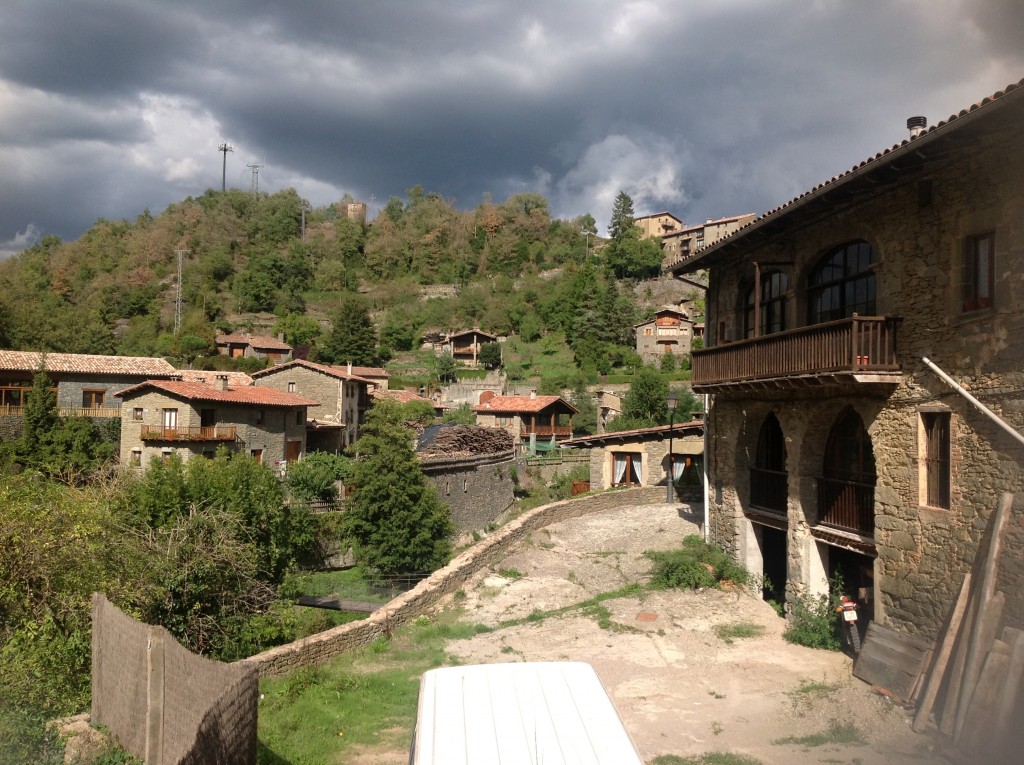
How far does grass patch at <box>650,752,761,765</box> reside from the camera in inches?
316

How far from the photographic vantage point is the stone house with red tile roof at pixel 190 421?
32.5 metres

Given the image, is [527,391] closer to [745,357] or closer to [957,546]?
[745,357]

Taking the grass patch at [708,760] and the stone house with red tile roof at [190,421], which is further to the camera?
the stone house with red tile roof at [190,421]

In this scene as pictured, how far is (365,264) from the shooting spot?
10194 cm

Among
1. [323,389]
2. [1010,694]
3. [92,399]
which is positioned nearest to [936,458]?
[1010,694]

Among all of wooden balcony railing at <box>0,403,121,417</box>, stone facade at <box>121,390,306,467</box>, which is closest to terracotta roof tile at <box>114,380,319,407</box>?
stone facade at <box>121,390,306,467</box>

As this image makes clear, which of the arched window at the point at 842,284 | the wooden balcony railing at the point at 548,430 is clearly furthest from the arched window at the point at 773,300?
the wooden balcony railing at the point at 548,430

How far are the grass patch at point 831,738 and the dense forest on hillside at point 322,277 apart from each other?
173 ft

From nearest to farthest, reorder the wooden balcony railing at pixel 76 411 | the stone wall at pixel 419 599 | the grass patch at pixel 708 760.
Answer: the grass patch at pixel 708 760, the stone wall at pixel 419 599, the wooden balcony railing at pixel 76 411

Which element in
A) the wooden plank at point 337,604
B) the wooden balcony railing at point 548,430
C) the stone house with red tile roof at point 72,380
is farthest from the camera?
the wooden balcony railing at point 548,430

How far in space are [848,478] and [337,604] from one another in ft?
44.0

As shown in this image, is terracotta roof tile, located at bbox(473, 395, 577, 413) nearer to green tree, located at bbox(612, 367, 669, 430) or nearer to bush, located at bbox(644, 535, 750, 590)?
green tree, located at bbox(612, 367, 669, 430)

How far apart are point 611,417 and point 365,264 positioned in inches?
2480

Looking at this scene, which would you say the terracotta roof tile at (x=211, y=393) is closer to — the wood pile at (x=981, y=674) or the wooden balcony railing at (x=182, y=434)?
the wooden balcony railing at (x=182, y=434)
